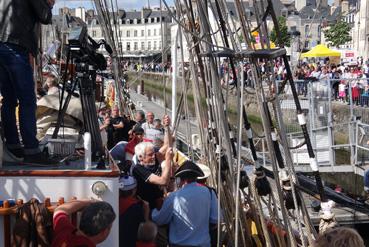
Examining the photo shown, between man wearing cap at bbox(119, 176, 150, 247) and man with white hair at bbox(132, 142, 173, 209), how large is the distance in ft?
1.89

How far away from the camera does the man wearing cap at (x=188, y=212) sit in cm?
426

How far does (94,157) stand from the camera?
4328mm

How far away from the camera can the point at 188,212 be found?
14.0ft

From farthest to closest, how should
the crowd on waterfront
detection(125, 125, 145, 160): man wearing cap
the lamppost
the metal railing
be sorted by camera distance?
the metal railing → the crowd on waterfront → the lamppost → detection(125, 125, 145, 160): man wearing cap

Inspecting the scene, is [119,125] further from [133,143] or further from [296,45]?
[296,45]

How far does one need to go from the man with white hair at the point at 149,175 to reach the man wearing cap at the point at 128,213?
0.58 meters

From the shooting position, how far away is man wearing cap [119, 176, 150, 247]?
415cm

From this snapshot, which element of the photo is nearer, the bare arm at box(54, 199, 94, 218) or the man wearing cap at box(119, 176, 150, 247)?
the bare arm at box(54, 199, 94, 218)

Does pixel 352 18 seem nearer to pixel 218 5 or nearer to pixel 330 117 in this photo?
pixel 330 117

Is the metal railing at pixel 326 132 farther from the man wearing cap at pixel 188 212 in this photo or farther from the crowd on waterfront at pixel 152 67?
the man wearing cap at pixel 188 212

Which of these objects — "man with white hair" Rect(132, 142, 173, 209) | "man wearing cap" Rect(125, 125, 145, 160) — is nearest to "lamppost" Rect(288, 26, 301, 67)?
"man with white hair" Rect(132, 142, 173, 209)

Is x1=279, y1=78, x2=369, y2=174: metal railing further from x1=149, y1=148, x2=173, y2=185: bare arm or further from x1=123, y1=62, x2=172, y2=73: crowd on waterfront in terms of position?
x1=149, y1=148, x2=173, y2=185: bare arm

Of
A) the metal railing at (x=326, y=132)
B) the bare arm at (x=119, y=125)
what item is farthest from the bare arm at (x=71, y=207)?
the metal railing at (x=326, y=132)

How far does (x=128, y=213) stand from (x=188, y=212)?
1.41 ft
